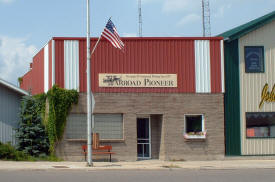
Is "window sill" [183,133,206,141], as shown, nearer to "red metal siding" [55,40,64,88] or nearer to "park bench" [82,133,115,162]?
"park bench" [82,133,115,162]

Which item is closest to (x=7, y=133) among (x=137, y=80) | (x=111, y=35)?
(x=137, y=80)

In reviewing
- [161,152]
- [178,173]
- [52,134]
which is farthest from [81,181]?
[161,152]

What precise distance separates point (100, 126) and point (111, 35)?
530 cm

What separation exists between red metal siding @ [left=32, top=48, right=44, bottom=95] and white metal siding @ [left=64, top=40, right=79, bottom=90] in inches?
119

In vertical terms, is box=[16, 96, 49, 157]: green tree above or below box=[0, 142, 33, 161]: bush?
above

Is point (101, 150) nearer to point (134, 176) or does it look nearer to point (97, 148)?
point (97, 148)

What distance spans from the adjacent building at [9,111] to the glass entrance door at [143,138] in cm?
627

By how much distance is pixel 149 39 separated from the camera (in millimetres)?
26438

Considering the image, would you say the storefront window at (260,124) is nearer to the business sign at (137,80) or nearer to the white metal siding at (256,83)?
the white metal siding at (256,83)

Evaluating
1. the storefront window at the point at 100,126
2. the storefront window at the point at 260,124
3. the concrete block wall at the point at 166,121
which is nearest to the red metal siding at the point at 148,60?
→ the concrete block wall at the point at 166,121

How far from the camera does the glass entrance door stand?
27234 mm

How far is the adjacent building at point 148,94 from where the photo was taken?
1014 inches

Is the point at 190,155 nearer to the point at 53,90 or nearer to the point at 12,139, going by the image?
the point at 53,90

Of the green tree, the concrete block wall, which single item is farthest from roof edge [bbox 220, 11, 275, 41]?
the green tree
